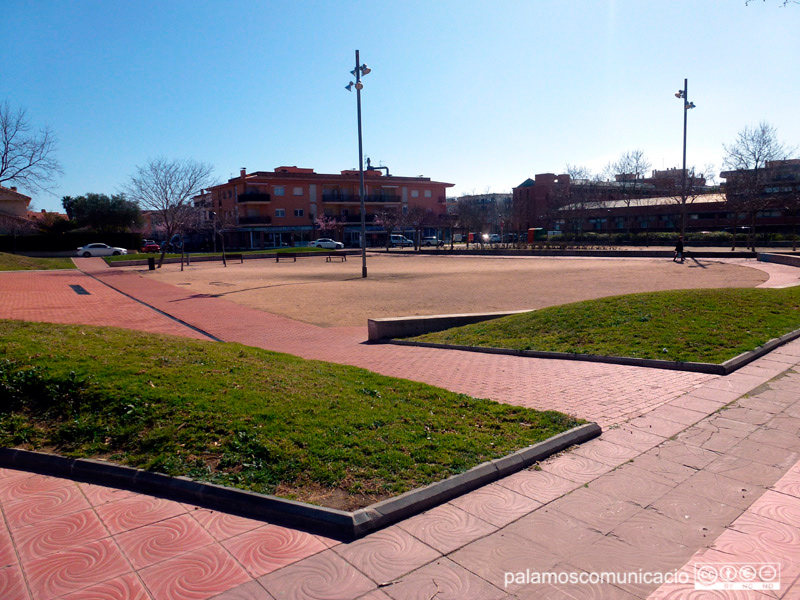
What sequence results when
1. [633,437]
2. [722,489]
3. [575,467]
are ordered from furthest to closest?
1. [633,437]
2. [575,467]
3. [722,489]

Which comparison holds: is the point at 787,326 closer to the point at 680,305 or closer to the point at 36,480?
the point at 680,305

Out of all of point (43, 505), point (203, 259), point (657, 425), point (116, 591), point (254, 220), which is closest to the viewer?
point (116, 591)

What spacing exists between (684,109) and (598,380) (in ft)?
110

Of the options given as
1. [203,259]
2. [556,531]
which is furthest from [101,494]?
[203,259]

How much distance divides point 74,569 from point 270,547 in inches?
43.0

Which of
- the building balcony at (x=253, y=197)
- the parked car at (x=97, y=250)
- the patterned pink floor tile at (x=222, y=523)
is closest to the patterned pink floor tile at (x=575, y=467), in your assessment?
the patterned pink floor tile at (x=222, y=523)

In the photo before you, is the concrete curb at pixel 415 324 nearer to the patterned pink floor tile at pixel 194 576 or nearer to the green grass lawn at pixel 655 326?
the green grass lawn at pixel 655 326

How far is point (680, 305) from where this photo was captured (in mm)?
10820

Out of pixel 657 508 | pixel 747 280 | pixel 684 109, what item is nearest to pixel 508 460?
pixel 657 508

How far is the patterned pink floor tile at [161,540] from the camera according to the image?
10.7 ft

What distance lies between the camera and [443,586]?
9.95 ft

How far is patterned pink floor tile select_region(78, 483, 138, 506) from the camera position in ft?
13.0

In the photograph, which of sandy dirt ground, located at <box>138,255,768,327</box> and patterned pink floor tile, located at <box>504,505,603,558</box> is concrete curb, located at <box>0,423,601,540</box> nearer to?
patterned pink floor tile, located at <box>504,505,603,558</box>

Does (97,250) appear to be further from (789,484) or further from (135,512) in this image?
(789,484)
